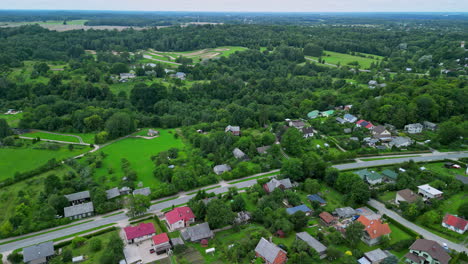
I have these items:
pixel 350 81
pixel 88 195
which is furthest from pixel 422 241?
pixel 350 81

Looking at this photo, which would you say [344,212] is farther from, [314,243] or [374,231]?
[314,243]

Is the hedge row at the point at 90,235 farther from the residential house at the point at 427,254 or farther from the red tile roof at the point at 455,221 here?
the red tile roof at the point at 455,221

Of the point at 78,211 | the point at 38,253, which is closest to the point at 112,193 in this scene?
the point at 78,211

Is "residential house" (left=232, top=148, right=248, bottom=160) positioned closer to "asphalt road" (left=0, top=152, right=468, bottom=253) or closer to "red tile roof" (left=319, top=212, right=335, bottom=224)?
"asphalt road" (left=0, top=152, right=468, bottom=253)

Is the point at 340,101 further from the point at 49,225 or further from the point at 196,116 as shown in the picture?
the point at 49,225

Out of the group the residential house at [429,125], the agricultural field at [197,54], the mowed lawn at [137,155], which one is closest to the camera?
the mowed lawn at [137,155]

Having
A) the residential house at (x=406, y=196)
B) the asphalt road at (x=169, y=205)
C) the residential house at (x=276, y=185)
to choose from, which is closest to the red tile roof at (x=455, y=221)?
the asphalt road at (x=169, y=205)
